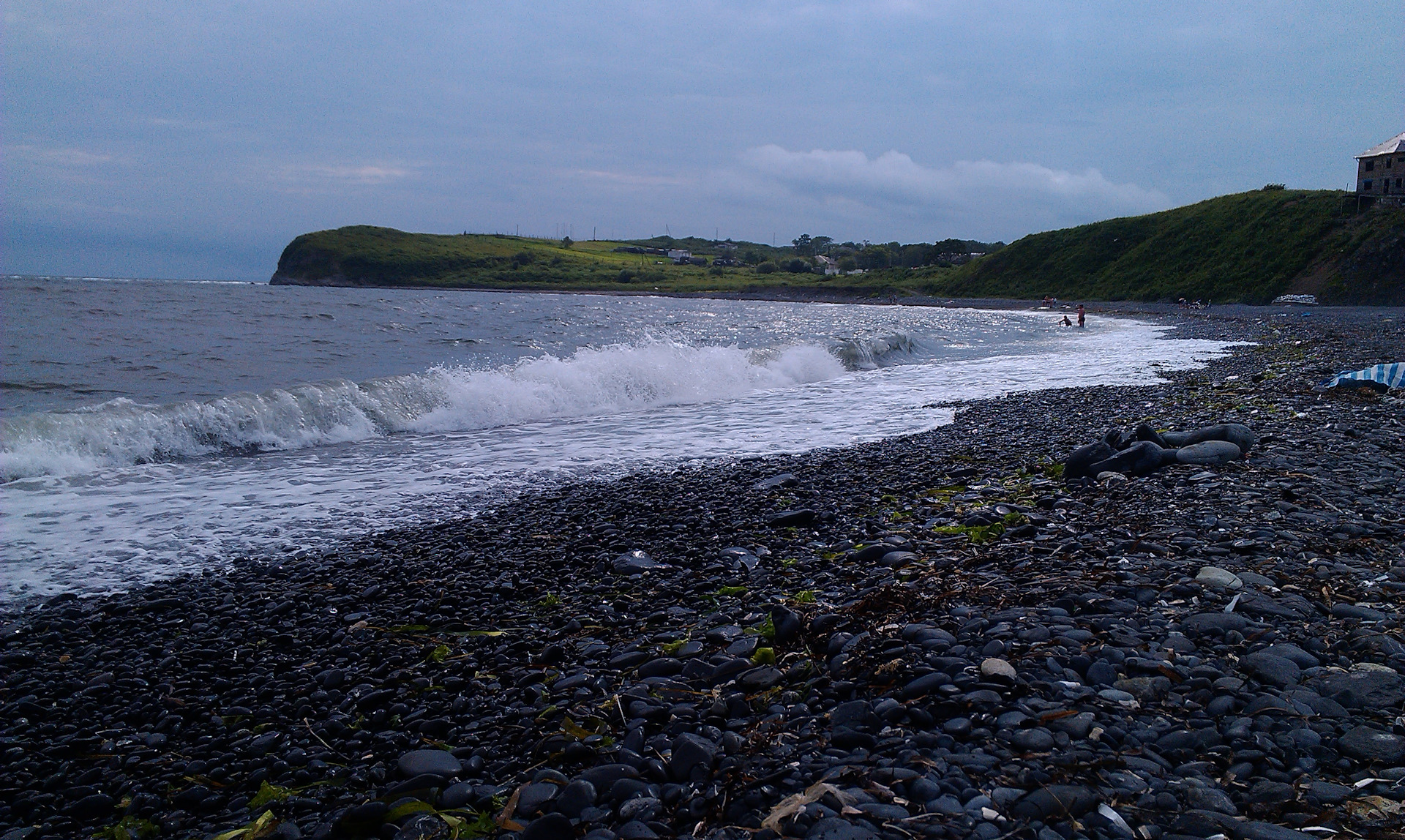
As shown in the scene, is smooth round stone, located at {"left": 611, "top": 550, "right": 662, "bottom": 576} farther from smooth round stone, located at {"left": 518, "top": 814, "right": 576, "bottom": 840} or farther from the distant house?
the distant house

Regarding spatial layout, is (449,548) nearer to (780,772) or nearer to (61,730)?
(61,730)

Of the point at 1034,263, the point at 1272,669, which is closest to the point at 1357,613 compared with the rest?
the point at 1272,669

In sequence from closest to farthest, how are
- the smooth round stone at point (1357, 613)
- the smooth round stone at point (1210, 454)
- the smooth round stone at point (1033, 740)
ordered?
the smooth round stone at point (1033, 740), the smooth round stone at point (1357, 613), the smooth round stone at point (1210, 454)

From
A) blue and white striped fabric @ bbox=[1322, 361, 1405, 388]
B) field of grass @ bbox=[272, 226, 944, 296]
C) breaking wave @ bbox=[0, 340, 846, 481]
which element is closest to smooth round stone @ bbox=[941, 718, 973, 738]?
breaking wave @ bbox=[0, 340, 846, 481]

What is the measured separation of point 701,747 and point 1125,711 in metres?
1.57

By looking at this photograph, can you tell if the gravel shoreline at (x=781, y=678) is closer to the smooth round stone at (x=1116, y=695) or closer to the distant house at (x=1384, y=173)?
the smooth round stone at (x=1116, y=695)

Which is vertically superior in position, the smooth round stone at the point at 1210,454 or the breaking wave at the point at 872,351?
the breaking wave at the point at 872,351

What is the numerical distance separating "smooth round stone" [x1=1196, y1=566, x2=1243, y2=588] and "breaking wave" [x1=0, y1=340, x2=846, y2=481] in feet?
37.2

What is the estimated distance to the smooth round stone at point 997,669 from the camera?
304 cm

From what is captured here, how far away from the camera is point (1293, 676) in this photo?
2.87 metres

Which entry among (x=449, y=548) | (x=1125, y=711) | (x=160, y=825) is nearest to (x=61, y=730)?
(x=160, y=825)

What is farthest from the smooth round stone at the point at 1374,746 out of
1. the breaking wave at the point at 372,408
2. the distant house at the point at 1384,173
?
the distant house at the point at 1384,173

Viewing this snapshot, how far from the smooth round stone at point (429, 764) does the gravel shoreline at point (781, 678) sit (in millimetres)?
20

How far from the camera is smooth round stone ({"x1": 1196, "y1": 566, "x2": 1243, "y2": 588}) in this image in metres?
3.76
